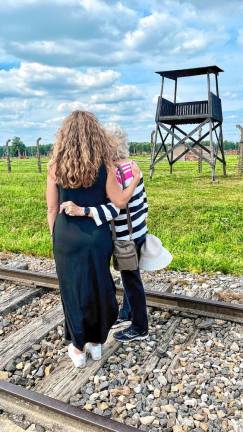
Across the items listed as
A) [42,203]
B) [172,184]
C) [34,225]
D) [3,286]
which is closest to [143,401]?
[3,286]

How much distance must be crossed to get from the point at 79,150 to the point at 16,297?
2710 millimetres

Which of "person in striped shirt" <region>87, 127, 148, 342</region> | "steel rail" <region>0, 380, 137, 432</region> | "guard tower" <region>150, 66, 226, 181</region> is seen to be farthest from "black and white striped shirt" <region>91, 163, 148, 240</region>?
"guard tower" <region>150, 66, 226, 181</region>

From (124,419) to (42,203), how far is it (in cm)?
920

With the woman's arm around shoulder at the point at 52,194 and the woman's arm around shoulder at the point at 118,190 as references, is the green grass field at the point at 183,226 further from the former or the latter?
the woman's arm around shoulder at the point at 52,194

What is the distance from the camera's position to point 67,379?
12.1 ft

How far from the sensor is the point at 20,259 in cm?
724

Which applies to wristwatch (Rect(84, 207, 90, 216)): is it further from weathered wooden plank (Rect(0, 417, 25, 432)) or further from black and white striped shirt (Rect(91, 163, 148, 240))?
weathered wooden plank (Rect(0, 417, 25, 432))

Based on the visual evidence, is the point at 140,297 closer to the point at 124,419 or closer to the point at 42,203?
the point at 124,419

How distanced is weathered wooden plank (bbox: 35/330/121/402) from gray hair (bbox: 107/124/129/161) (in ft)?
5.83

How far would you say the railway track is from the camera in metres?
3.17

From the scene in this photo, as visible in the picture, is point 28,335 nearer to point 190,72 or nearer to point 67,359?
point 67,359

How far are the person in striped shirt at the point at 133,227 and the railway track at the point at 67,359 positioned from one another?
0.67 feet

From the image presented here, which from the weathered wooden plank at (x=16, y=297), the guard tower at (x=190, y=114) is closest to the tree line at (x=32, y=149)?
the guard tower at (x=190, y=114)

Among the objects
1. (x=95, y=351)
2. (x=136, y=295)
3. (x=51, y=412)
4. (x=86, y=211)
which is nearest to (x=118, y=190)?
(x=86, y=211)
